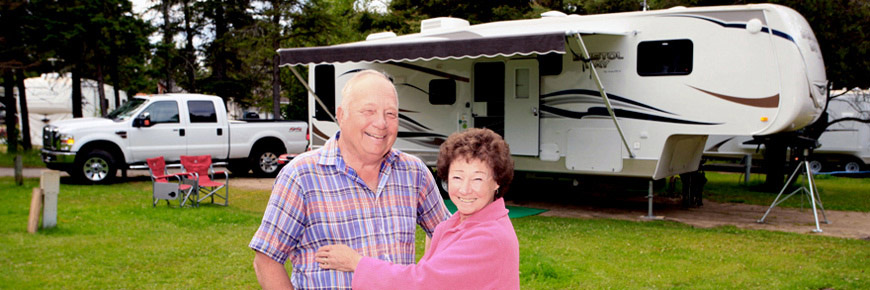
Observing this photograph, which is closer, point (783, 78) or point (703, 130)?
point (783, 78)

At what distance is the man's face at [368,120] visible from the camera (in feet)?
7.38

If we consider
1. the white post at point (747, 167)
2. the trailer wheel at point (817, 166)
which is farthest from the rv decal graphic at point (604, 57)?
the trailer wheel at point (817, 166)

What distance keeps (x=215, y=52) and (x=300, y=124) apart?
341 inches

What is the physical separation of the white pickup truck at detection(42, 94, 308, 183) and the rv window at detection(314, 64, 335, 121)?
2.81 m

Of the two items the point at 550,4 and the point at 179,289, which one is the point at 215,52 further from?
the point at 179,289

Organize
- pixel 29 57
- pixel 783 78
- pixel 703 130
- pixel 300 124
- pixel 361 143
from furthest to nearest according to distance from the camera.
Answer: pixel 29 57 < pixel 300 124 < pixel 703 130 < pixel 783 78 < pixel 361 143

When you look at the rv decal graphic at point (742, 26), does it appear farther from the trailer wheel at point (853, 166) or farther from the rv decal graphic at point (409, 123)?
the trailer wheel at point (853, 166)

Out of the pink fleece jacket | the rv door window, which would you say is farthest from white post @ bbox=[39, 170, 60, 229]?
the pink fleece jacket

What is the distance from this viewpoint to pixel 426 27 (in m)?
11.5

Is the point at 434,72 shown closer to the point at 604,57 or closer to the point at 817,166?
the point at 604,57

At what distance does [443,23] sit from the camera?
A: 36.8ft

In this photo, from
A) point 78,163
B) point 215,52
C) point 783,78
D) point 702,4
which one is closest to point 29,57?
point 215,52

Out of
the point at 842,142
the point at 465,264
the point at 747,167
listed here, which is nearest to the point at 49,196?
the point at 465,264

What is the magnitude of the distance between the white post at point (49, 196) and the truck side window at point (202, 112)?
6150 millimetres
